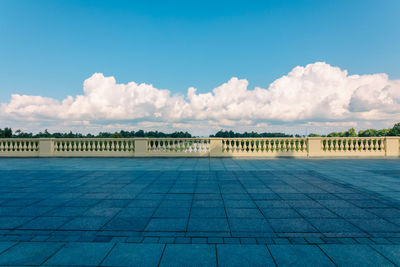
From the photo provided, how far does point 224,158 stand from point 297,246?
12.1 metres

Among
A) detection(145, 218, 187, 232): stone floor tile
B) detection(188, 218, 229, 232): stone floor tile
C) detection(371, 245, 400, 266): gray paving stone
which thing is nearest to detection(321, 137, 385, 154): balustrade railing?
detection(371, 245, 400, 266): gray paving stone

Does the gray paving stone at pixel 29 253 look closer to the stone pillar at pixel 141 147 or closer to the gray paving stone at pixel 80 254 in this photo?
the gray paving stone at pixel 80 254

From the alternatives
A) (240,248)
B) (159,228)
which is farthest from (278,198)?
(159,228)

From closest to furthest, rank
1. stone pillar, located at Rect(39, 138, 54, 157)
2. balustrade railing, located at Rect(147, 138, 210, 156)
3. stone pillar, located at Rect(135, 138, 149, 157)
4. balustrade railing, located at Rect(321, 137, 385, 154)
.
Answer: balustrade railing, located at Rect(321, 137, 385, 154) < balustrade railing, located at Rect(147, 138, 210, 156) < stone pillar, located at Rect(135, 138, 149, 157) < stone pillar, located at Rect(39, 138, 54, 157)

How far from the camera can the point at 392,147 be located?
15250mm

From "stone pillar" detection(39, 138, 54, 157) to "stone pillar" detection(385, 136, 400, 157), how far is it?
24.7 m

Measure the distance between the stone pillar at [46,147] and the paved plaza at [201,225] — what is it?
10.5 metres

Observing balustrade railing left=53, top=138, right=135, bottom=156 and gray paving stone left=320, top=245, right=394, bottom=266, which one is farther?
balustrade railing left=53, top=138, right=135, bottom=156

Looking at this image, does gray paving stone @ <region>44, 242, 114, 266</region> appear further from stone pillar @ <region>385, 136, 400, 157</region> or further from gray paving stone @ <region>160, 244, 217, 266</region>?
stone pillar @ <region>385, 136, 400, 157</region>

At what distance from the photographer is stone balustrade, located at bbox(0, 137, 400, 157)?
1535 cm

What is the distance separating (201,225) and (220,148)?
38.5 ft

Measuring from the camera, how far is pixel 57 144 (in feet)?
→ 53.6

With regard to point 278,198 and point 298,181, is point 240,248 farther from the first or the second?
point 298,181

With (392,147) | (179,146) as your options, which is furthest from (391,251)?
(392,147)
